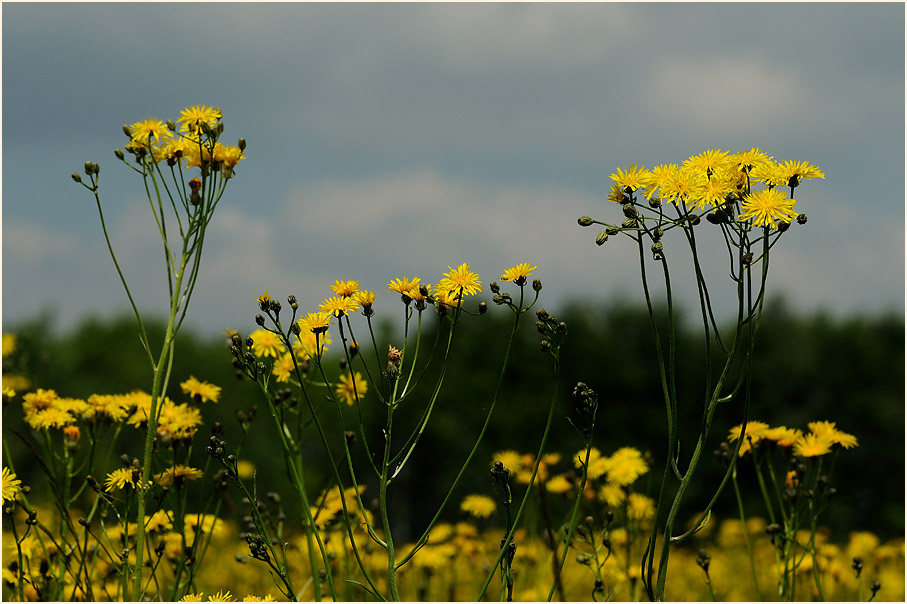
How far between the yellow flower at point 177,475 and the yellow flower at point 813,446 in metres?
2.27

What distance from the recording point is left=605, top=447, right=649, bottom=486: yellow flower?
10.8ft

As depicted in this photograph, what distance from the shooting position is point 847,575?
5273 millimetres

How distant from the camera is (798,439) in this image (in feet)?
10.2

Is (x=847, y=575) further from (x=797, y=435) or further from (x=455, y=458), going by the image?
(x=455, y=458)

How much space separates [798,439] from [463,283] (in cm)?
161

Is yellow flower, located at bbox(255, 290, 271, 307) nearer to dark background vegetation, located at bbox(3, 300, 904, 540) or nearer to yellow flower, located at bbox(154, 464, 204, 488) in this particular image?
yellow flower, located at bbox(154, 464, 204, 488)

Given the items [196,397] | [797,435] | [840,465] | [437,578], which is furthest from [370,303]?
[840,465]

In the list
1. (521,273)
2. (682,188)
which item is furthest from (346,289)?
(682,188)

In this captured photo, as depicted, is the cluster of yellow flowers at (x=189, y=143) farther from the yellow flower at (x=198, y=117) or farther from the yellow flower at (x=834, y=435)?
the yellow flower at (x=834, y=435)

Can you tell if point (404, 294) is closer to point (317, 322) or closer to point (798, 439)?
point (317, 322)

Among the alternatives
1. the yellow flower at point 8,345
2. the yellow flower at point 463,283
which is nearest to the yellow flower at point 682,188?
the yellow flower at point 463,283

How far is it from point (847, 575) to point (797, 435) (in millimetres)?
2821

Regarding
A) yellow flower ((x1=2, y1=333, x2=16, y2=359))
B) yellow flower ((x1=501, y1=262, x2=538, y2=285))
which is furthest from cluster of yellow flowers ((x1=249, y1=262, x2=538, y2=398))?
yellow flower ((x1=2, y1=333, x2=16, y2=359))

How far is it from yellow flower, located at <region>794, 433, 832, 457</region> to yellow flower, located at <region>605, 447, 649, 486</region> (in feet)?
1.97
